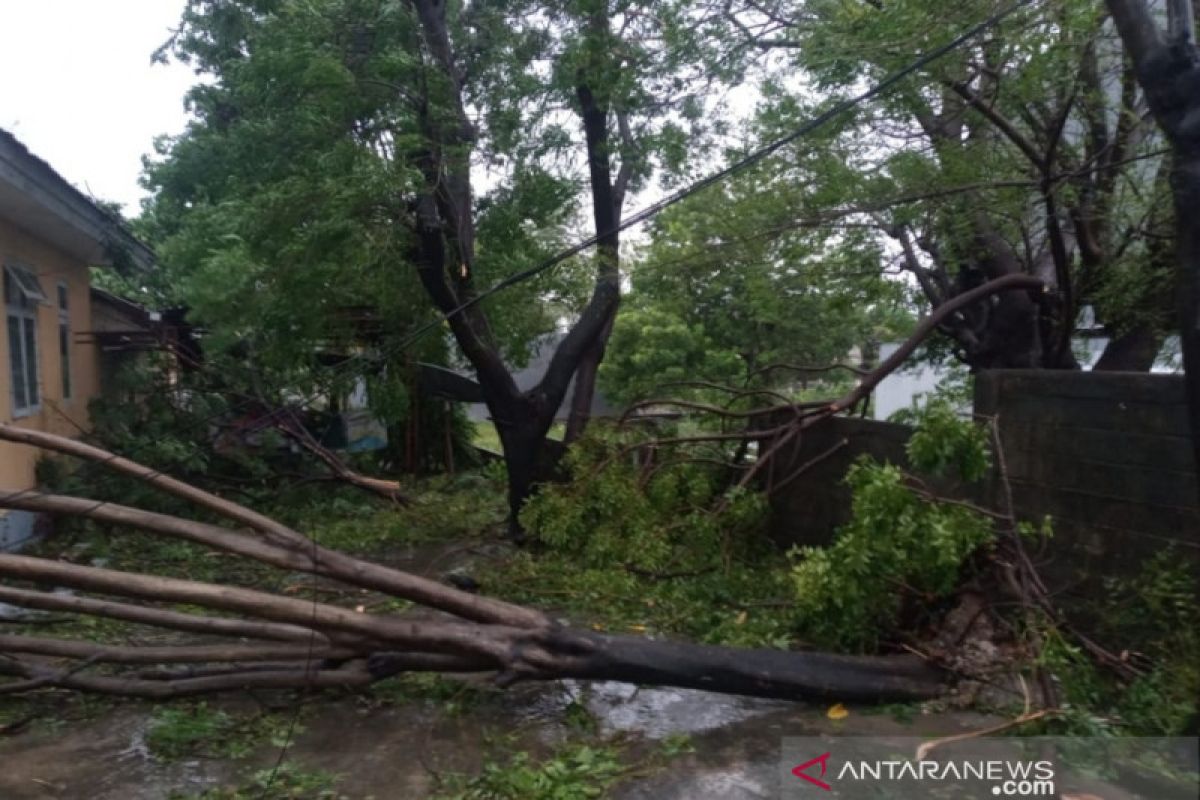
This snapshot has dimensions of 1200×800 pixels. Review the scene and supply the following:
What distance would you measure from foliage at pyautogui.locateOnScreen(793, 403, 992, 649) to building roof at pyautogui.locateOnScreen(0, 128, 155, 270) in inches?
245

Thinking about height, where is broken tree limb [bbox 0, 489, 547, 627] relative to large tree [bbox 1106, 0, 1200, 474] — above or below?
below

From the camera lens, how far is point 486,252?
31.7 feet

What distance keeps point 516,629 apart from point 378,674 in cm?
72

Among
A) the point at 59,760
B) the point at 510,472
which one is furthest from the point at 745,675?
the point at 510,472

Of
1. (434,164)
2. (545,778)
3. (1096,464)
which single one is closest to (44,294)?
(434,164)

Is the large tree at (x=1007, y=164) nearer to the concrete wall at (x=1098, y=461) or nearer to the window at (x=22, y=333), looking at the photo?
the concrete wall at (x=1098, y=461)

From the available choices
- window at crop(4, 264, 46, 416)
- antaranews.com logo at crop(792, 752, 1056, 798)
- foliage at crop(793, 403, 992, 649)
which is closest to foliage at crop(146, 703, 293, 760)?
antaranews.com logo at crop(792, 752, 1056, 798)

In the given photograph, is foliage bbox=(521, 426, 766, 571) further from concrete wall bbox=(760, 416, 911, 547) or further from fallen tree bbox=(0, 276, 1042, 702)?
fallen tree bbox=(0, 276, 1042, 702)

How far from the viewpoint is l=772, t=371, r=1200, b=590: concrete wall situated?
482 centimetres

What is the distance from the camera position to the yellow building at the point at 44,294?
335 inches

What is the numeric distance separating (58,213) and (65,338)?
3.10 meters

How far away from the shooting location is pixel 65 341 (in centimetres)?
1167

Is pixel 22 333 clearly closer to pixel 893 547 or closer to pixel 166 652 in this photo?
pixel 166 652

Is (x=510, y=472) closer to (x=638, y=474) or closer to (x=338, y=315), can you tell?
(x=638, y=474)
